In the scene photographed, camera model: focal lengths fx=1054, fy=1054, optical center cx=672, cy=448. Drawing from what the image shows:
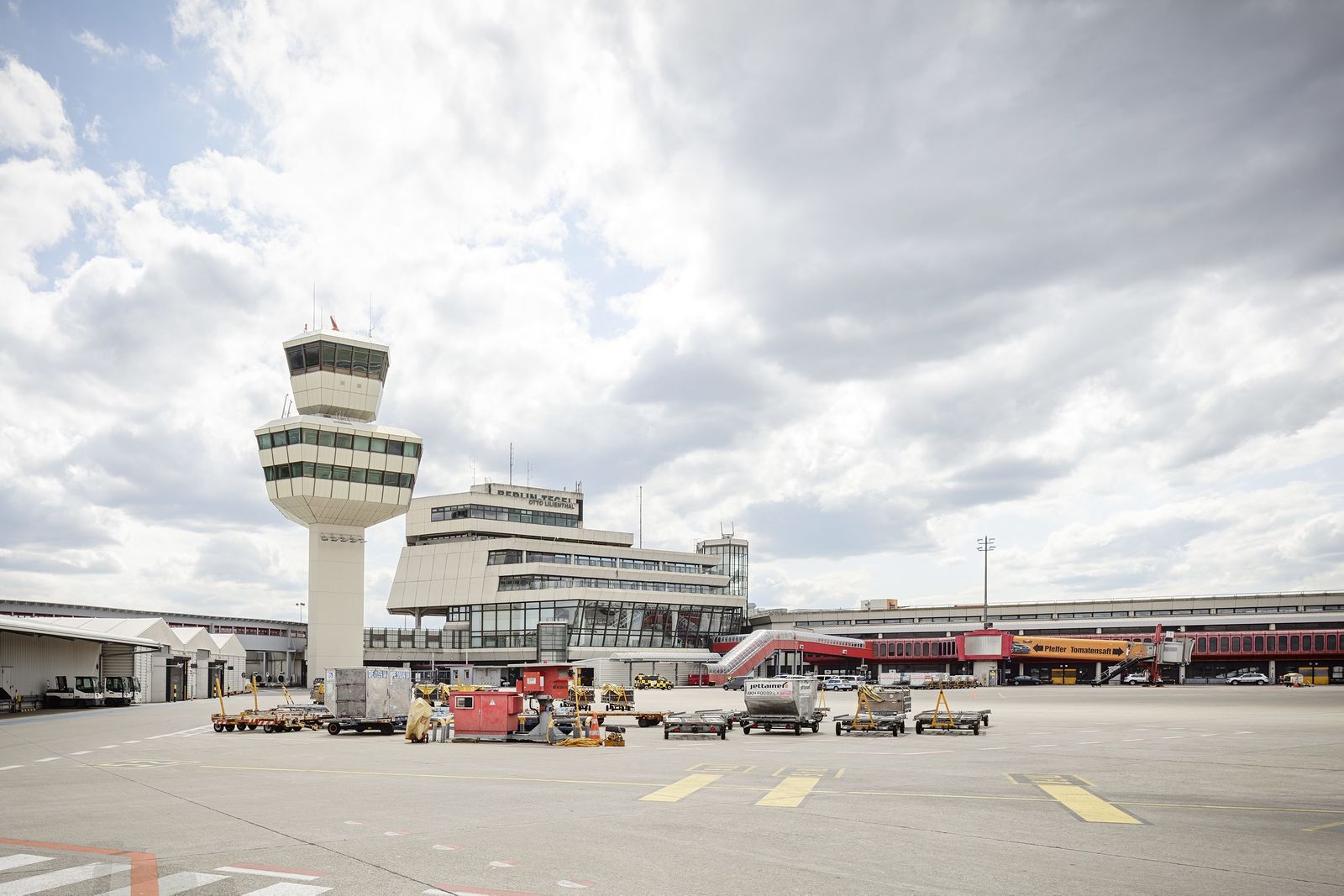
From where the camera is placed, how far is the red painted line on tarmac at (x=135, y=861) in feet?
37.2

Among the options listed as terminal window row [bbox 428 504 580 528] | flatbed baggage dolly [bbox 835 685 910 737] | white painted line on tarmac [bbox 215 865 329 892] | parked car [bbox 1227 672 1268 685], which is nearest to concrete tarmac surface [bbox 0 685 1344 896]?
white painted line on tarmac [bbox 215 865 329 892]

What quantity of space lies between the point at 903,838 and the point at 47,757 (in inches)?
1020

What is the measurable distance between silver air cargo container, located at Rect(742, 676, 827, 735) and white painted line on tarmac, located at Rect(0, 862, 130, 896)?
27358 millimetres

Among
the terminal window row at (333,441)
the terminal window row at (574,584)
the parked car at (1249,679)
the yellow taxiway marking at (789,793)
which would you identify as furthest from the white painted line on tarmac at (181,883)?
the parked car at (1249,679)

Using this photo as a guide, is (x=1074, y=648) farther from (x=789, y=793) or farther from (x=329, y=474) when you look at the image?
(x=789, y=793)

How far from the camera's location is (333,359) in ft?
294

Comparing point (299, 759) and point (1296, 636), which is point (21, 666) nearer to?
point (299, 759)

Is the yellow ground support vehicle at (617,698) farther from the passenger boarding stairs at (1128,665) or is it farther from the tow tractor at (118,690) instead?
the passenger boarding stairs at (1128,665)

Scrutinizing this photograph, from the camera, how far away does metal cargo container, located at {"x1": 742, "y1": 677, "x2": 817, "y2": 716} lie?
38125 millimetres

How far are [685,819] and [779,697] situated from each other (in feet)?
74.0

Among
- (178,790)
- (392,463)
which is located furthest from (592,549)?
(178,790)

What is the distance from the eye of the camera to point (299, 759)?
28.6 m

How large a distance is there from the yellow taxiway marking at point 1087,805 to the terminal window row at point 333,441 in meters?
76.1

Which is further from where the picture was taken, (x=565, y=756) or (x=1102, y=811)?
(x=565, y=756)
